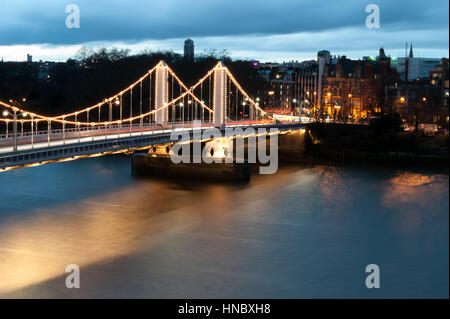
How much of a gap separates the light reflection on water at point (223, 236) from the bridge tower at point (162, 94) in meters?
3.06

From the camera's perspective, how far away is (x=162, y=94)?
866 inches

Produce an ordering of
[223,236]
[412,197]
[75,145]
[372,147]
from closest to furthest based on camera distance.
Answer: [223,236], [75,145], [412,197], [372,147]

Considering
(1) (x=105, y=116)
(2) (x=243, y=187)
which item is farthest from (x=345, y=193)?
(1) (x=105, y=116)

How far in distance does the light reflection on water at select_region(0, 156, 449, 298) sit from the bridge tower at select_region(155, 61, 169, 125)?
10.1 feet

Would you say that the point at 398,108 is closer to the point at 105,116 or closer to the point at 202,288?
the point at 105,116

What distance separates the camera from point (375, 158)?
22562 mm

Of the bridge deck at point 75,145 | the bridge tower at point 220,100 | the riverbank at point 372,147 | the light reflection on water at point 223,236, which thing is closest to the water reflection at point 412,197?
the light reflection on water at point 223,236

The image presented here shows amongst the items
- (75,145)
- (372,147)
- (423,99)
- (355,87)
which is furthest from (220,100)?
(355,87)

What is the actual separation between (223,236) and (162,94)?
9.76 metres

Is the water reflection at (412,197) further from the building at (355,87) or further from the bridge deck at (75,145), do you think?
the building at (355,87)

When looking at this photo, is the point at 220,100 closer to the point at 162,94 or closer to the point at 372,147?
the point at 162,94
